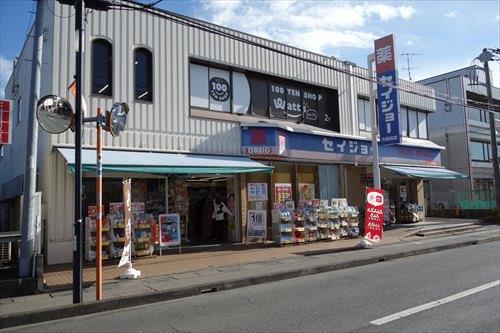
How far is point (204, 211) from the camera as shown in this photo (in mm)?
16859

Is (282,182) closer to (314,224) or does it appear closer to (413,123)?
(314,224)

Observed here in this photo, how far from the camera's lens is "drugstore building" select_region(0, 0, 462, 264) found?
12.8 m

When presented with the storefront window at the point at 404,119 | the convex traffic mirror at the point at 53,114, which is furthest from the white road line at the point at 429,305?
the storefront window at the point at 404,119

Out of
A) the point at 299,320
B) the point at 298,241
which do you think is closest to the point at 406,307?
the point at 299,320

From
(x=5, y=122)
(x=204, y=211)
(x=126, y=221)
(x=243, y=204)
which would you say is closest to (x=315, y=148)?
(x=243, y=204)

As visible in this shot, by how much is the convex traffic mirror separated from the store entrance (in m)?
8.35

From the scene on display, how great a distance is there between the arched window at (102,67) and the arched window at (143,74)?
32.8 inches

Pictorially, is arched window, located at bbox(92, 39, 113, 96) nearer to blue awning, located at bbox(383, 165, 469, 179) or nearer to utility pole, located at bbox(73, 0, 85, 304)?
utility pole, located at bbox(73, 0, 85, 304)

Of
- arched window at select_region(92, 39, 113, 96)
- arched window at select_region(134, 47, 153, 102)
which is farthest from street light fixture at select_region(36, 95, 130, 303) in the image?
arched window at select_region(134, 47, 153, 102)

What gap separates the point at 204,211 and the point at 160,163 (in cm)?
433

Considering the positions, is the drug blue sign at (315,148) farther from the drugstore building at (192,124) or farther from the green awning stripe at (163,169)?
the green awning stripe at (163,169)

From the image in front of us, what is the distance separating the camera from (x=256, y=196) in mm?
16703

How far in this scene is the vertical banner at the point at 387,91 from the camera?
644 inches

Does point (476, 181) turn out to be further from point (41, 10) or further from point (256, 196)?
point (41, 10)
